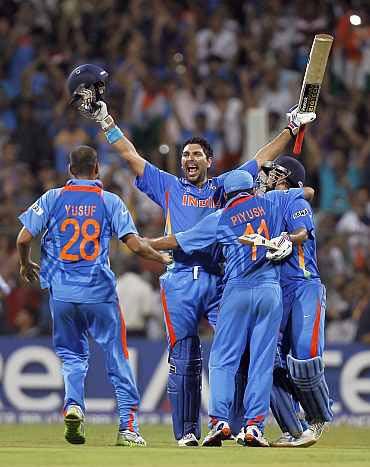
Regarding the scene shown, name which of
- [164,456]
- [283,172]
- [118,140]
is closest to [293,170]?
[283,172]

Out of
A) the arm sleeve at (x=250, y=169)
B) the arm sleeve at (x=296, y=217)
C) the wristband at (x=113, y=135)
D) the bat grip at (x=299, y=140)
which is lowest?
the arm sleeve at (x=296, y=217)

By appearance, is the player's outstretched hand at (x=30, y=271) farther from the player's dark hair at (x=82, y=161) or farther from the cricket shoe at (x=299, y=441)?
the cricket shoe at (x=299, y=441)

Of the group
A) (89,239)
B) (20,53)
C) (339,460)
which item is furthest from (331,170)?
(339,460)

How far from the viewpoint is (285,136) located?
37.4 feet

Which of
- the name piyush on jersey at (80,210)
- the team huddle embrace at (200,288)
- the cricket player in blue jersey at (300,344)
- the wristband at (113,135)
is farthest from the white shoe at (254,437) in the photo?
the wristband at (113,135)

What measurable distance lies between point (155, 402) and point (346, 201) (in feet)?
12.3

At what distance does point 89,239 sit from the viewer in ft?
34.9

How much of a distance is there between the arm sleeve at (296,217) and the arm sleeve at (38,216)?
6.08 feet

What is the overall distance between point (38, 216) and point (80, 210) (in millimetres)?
330

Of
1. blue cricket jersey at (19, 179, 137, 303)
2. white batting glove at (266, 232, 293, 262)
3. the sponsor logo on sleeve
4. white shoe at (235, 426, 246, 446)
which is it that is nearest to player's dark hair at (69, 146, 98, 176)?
blue cricket jersey at (19, 179, 137, 303)

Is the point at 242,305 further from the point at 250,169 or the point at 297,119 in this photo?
the point at 297,119

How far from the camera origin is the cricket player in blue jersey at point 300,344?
10672mm

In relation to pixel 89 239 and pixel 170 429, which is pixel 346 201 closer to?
pixel 170 429

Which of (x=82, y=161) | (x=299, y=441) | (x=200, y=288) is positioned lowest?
(x=299, y=441)
